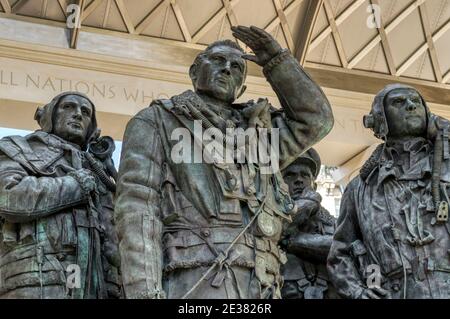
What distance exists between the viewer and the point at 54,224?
617 centimetres

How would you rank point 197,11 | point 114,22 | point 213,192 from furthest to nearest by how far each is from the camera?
1. point 197,11
2. point 114,22
3. point 213,192

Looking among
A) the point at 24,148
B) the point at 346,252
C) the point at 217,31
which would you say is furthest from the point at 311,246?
the point at 217,31

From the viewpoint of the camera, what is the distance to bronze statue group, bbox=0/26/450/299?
4.99m

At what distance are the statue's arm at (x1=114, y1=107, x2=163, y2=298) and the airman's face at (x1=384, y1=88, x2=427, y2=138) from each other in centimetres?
177

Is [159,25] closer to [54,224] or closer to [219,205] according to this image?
[54,224]

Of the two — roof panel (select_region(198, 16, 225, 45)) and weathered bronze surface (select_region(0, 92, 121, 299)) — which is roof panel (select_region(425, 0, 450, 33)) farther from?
weathered bronze surface (select_region(0, 92, 121, 299))

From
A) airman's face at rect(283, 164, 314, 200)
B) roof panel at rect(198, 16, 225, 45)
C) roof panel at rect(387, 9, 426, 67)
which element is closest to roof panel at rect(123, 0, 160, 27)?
roof panel at rect(198, 16, 225, 45)

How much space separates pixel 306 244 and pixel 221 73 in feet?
6.32

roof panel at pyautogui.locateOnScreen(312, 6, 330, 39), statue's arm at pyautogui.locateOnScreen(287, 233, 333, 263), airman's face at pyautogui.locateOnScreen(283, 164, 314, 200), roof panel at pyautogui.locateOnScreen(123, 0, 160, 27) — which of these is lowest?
statue's arm at pyautogui.locateOnScreen(287, 233, 333, 263)

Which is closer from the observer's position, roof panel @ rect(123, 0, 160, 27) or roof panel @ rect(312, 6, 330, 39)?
roof panel @ rect(123, 0, 160, 27)

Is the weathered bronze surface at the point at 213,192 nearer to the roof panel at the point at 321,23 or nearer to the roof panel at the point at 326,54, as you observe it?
the roof panel at the point at 326,54

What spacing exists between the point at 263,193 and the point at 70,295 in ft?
4.93

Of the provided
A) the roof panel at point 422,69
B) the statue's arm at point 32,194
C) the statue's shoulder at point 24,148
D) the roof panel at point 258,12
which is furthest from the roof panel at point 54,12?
the statue's arm at point 32,194

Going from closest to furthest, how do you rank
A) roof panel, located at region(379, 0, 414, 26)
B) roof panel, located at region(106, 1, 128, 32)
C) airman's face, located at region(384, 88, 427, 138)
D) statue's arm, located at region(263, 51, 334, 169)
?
statue's arm, located at region(263, 51, 334, 169), airman's face, located at region(384, 88, 427, 138), roof panel, located at region(106, 1, 128, 32), roof panel, located at region(379, 0, 414, 26)
